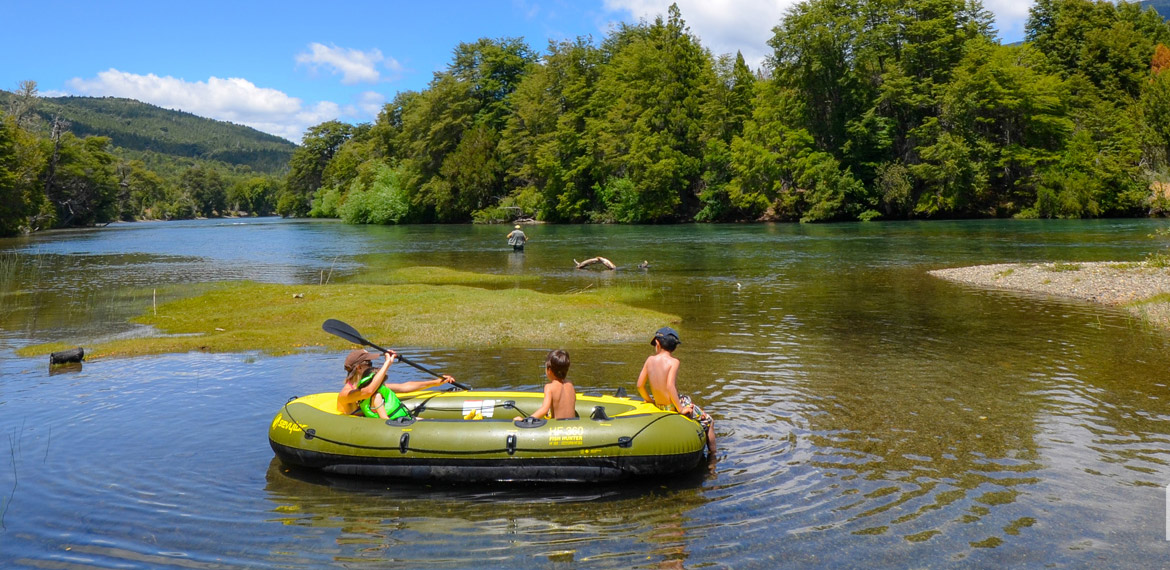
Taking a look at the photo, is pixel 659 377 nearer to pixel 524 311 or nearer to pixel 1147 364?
pixel 1147 364

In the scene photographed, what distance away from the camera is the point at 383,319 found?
18.2 meters

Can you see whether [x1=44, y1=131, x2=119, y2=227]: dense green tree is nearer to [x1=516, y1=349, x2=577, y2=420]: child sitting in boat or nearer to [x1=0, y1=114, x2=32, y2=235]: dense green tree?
[x1=0, y1=114, x2=32, y2=235]: dense green tree

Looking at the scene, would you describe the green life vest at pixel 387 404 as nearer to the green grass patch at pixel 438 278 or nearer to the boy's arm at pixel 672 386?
the boy's arm at pixel 672 386

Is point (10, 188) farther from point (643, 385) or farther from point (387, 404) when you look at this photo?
point (643, 385)

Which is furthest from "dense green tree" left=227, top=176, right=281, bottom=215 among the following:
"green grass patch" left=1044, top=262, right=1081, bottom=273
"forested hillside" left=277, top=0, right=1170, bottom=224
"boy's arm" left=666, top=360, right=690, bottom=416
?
"boy's arm" left=666, top=360, right=690, bottom=416

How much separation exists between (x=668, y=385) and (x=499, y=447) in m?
2.11

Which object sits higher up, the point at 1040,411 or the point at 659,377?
the point at 659,377

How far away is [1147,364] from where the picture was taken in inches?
490

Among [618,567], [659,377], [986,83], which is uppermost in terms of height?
[986,83]

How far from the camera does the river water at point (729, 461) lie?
Result: 6543mm

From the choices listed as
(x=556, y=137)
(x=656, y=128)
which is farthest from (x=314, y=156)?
(x=656, y=128)

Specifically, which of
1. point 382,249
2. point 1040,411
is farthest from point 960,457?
point 382,249

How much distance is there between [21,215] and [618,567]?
7964cm

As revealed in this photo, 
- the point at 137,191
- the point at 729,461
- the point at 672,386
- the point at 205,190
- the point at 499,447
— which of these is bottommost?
the point at 729,461
